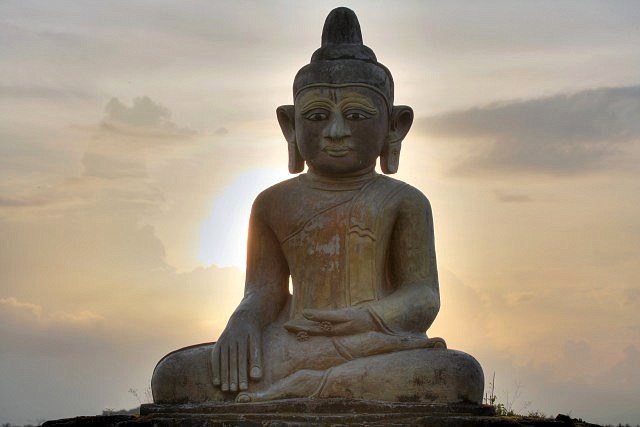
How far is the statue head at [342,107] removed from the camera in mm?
14211

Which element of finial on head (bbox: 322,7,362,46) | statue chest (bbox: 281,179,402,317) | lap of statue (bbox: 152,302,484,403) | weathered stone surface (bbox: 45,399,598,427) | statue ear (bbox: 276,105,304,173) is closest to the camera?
weathered stone surface (bbox: 45,399,598,427)

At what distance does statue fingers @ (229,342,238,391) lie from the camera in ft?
43.9

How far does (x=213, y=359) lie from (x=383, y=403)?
2.04 m

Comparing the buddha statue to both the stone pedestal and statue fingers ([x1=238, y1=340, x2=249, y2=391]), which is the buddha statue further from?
the stone pedestal

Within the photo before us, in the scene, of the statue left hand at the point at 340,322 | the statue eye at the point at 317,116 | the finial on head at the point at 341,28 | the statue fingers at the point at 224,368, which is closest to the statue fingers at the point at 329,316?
the statue left hand at the point at 340,322

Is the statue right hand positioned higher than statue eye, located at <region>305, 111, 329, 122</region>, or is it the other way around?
statue eye, located at <region>305, 111, 329, 122</region>

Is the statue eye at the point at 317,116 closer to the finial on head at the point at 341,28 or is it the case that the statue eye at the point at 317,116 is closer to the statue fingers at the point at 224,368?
the finial on head at the point at 341,28

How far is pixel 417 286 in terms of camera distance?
14.0 meters

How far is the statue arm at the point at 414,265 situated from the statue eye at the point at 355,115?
997mm

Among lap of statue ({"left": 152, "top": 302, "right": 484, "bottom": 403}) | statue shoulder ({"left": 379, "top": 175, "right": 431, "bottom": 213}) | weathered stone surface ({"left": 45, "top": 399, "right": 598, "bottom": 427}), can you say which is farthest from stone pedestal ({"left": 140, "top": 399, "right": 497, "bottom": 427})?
statue shoulder ({"left": 379, "top": 175, "right": 431, "bottom": 213})

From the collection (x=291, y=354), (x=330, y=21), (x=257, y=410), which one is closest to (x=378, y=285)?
(x=291, y=354)

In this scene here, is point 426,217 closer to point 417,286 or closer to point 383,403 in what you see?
point 417,286

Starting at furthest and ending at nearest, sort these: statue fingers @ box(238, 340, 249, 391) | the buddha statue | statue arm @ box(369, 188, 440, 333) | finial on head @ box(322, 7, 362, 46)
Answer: finial on head @ box(322, 7, 362, 46) → statue arm @ box(369, 188, 440, 333) → statue fingers @ box(238, 340, 249, 391) → the buddha statue

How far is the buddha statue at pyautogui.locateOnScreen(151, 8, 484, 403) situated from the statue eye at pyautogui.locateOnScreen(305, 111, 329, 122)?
13 mm
